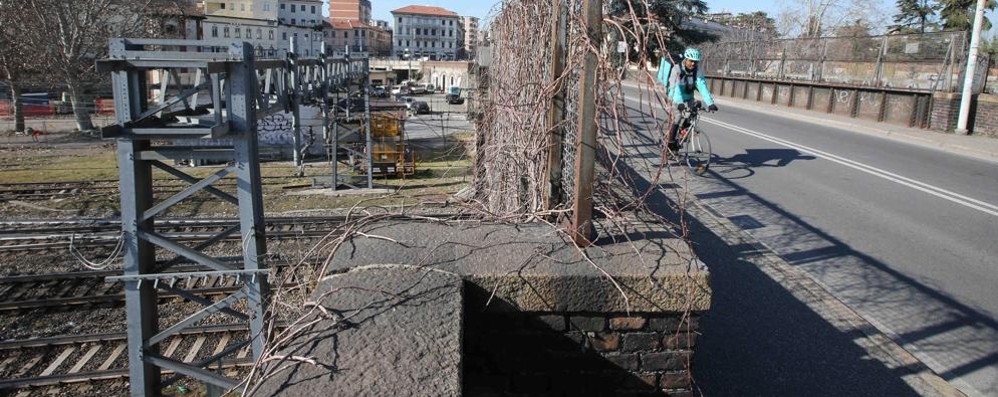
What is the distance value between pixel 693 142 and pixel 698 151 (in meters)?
0.20

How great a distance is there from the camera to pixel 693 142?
40.1 feet

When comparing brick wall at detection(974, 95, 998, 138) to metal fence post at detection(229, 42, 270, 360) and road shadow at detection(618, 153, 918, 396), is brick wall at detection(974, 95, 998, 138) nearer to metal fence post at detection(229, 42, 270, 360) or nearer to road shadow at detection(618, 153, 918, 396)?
road shadow at detection(618, 153, 918, 396)

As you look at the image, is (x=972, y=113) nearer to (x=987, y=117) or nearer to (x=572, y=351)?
(x=987, y=117)

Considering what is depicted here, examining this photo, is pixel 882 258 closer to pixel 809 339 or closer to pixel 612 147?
pixel 809 339

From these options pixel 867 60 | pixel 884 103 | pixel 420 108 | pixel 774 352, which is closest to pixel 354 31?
pixel 420 108

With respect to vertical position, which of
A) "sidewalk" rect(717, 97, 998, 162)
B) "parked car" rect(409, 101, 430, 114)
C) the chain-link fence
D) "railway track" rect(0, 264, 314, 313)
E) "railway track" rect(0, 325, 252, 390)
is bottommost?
"railway track" rect(0, 325, 252, 390)

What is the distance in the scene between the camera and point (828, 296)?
639 cm

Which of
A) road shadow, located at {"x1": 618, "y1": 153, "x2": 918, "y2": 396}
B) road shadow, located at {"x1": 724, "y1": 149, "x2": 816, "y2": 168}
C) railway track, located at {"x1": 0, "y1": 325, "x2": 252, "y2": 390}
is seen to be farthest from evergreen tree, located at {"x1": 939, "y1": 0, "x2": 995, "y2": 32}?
railway track, located at {"x1": 0, "y1": 325, "x2": 252, "y2": 390}

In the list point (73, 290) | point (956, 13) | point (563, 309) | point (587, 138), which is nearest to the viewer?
point (563, 309)

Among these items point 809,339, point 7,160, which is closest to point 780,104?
point 809,339

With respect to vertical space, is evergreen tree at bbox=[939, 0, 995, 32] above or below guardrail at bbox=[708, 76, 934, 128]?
above

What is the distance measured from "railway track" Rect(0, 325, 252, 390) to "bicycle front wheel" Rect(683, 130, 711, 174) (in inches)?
296

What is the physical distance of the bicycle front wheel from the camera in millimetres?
12078

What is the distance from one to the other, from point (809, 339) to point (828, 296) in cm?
111
